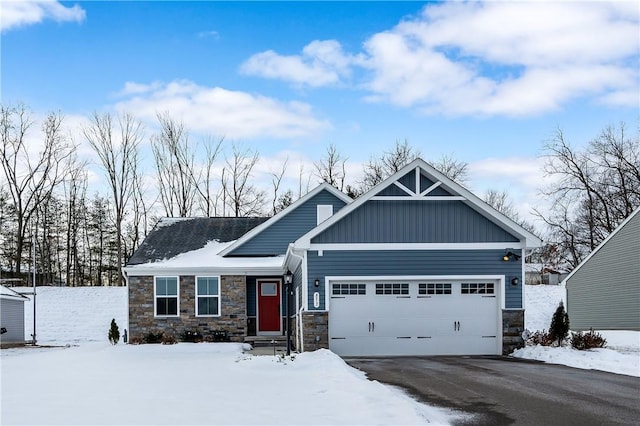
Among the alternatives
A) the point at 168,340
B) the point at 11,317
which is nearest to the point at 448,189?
the point at 168,340

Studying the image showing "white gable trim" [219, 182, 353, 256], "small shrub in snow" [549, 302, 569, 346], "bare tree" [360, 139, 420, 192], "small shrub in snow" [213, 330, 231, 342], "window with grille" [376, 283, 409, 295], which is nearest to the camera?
"small shrub in snow" [549, 302, 569, 346]

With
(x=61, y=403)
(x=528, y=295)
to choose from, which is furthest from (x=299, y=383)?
(x=528, y=295)

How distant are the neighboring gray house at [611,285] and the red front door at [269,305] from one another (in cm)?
1364

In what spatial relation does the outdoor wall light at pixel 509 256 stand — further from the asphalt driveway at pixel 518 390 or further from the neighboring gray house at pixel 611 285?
the neighboring gray house at pixel 611 285

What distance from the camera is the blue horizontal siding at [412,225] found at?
1833cm

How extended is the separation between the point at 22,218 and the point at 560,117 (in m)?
35.0

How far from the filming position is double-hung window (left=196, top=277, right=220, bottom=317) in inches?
955

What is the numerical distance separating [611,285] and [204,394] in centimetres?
2263

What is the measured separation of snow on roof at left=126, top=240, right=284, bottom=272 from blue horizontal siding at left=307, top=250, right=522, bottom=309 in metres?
5.78

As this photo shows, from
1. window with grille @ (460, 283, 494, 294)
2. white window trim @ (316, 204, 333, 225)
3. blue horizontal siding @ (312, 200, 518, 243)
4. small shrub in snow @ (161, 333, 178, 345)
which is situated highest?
white window trim @ (316, 204, 333, 225)

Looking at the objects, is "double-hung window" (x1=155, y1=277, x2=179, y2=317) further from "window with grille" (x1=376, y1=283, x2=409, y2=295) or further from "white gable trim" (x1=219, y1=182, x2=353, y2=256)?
"window with grille" (x1=376, y1=283, x2=409, y2=295)

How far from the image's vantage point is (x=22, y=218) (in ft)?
145

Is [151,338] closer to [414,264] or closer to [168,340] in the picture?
[168,340]

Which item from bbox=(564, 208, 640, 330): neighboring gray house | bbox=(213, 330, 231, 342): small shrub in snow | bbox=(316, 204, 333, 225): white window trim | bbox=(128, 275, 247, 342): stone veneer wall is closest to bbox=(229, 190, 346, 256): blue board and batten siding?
bbox=(316, 204, 333, 225): white window trim
